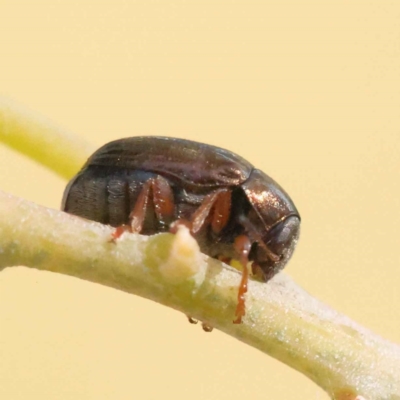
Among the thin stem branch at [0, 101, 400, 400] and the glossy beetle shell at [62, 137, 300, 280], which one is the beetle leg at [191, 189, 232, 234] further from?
the thin stem branch at [0, 101, 400, 400]

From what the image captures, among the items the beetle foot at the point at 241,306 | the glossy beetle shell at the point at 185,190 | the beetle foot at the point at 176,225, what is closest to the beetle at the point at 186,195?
the glossy beetle shell at the point at 185,190

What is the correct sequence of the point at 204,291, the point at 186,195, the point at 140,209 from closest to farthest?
the point at 204,291, the point at 140,209, the point at 186,195

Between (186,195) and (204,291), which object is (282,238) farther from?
(204,291)

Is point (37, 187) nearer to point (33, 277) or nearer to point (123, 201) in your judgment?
point (33, 277)

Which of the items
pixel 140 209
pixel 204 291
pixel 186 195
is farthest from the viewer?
Result: pixel 186 195

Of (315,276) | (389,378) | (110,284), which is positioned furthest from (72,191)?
(315,276)

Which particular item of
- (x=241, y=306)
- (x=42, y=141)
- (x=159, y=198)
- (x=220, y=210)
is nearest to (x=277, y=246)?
(x=220, y=210)
